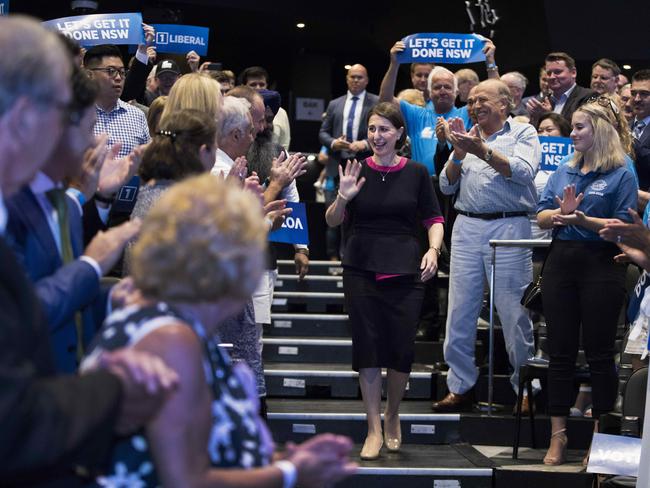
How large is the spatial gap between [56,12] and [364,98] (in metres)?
7.15

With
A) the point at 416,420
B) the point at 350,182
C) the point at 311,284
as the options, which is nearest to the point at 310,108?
the point at 311,284

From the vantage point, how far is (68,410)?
141cm

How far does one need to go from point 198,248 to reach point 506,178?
14.8 feet

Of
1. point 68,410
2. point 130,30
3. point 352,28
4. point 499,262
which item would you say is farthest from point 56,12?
point 68,410

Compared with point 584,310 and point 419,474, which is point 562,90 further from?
point 419,474

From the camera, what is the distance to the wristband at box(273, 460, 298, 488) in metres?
1.83

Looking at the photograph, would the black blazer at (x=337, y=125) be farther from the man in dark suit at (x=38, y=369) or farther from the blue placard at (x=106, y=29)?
the man in dark suit at (x=38, y=369)

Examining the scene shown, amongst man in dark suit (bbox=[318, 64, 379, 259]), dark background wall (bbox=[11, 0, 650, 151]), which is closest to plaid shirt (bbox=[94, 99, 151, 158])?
man in dark suit (bbox=[318, 64, 379, 259])

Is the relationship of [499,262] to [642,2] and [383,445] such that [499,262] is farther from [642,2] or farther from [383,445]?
[642,2]

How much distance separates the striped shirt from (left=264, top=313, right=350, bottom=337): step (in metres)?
1.74

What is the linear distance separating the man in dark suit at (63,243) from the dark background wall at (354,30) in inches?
361

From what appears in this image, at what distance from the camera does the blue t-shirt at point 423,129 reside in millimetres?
7324

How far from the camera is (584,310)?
211 inches

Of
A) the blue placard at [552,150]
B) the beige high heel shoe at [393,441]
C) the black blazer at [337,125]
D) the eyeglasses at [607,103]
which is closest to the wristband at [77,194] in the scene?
the beige high heel shoe at [393,441]
